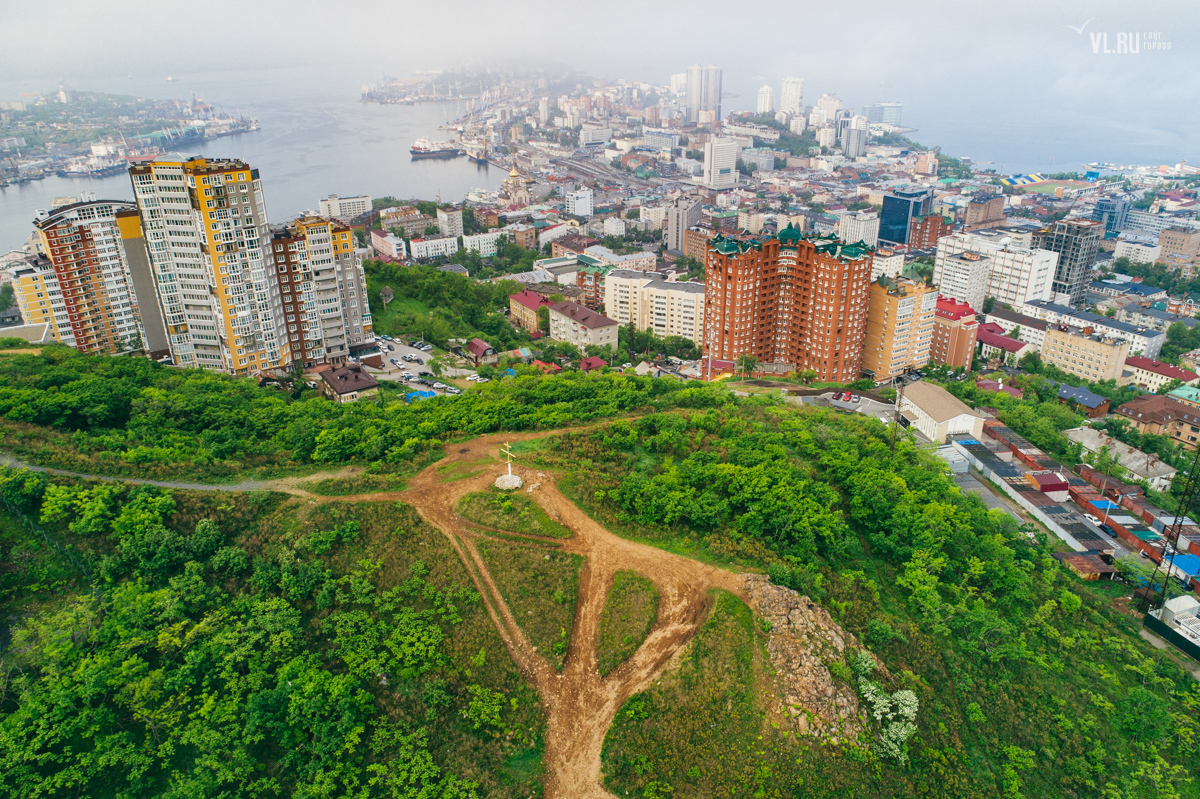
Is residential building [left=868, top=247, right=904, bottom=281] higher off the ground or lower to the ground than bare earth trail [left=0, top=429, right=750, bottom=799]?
lower

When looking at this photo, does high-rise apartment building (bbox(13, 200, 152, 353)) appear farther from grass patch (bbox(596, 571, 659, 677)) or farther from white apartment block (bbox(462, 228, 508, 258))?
white apartment block (bbox(462, 228, 508, 258))

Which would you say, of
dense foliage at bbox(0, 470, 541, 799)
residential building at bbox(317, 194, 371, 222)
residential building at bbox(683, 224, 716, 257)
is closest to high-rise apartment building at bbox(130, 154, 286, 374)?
dense foliage at bbox(0, 470, 541, 799)

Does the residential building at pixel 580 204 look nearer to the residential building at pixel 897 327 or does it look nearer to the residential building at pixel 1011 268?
the residential building at pixel 1011 268

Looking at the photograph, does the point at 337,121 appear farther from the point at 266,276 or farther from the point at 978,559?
the point at 978,559

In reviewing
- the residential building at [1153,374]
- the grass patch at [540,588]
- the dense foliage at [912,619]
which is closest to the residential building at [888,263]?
the residential building at [1153,374]

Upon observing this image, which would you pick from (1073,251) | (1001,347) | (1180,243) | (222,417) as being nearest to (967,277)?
(1073,251)

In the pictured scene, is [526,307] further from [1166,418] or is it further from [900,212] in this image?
[900,212]

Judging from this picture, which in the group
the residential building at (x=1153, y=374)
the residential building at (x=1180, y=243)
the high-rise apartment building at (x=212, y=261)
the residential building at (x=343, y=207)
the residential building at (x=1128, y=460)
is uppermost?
the high-rise apartment building at (x=212, y=261)

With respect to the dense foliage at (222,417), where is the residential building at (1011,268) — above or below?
below
